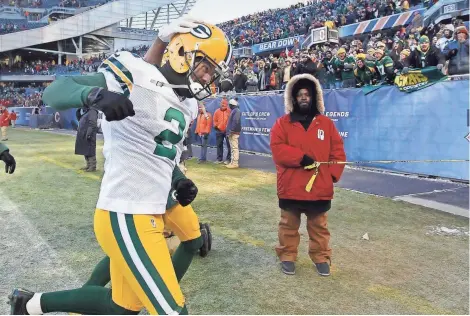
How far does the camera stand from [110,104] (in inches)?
73.6

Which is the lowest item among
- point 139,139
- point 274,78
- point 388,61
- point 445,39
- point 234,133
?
point 234,133

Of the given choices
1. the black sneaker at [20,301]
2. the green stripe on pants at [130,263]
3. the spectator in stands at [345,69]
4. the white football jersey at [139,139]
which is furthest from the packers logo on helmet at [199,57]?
the spectator in stands at [345,69]

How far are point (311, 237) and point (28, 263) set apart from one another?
276 cm

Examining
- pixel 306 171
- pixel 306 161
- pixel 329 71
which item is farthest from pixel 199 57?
pixel 329 71

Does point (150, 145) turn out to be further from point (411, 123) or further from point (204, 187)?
point (411, 123)

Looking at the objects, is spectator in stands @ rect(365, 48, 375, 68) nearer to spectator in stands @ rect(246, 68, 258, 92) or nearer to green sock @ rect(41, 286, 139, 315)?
spectator in stands @ rect(246, 68, 258, 92)

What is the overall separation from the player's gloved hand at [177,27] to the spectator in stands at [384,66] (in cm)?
817

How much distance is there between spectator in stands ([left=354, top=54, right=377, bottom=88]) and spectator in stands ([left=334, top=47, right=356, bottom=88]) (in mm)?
461

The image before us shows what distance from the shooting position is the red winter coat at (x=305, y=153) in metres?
4.19

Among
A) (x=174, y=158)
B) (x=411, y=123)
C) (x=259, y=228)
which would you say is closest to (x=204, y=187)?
(x=259, y=228)

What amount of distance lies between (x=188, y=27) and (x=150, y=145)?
0.68 metres

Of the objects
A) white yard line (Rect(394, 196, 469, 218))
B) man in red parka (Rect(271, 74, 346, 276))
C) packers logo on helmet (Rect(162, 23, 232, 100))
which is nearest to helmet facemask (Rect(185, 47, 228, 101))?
packers logo on helmet (Rect(162, 23, 232, 100))

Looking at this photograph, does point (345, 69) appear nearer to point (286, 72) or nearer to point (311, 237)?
point (286, 72)

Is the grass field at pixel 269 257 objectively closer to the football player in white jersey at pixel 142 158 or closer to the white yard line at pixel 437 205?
the white yard line at pixel 437 205
